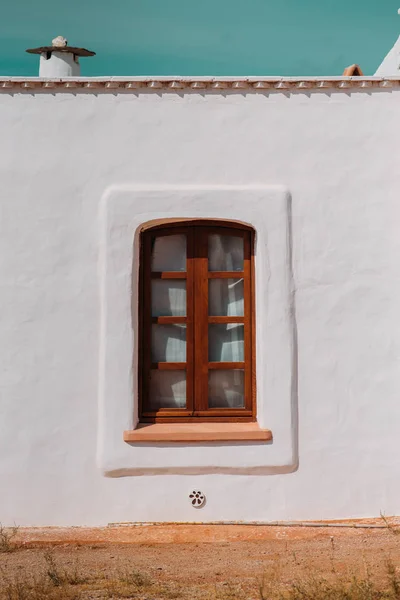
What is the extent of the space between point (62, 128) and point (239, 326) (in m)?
2.42

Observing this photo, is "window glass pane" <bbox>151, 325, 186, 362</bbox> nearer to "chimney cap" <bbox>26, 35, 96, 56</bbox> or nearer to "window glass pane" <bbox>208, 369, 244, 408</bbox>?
"window glass pane" <bbox>208, 369, 244, 408</bbox>

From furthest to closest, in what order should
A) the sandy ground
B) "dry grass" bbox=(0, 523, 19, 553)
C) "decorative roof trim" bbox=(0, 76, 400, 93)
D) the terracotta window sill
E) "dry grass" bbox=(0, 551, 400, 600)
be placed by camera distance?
"decorative roof trim" bbox=(0, 76, 400, 93), the terracotta window sill, "dry grass" bbox=(0, 523, 19, 553), the sandy ground, "dry grass" bbox=(0, 551, 400, 600)

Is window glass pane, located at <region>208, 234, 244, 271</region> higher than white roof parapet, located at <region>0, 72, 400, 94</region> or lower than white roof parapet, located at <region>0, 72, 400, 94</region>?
lower

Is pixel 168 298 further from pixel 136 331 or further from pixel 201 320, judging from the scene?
pixel 136 331

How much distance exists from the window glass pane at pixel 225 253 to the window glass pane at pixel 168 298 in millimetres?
356

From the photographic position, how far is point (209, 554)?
5492 millimetres

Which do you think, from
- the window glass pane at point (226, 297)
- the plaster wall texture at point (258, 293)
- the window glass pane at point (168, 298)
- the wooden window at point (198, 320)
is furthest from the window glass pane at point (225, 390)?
the window glass pane at point (168, 298)

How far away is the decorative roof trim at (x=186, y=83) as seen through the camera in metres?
6.36

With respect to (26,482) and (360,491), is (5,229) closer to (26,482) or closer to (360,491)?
(26,482)

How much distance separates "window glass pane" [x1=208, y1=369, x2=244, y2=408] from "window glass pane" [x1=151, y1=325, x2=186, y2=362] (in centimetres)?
34

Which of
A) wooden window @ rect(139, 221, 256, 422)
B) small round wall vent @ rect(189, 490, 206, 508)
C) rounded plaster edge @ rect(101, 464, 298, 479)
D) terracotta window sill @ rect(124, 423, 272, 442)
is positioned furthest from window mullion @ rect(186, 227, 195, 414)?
small round wall vent @ rect(189, 490, 206, 508)

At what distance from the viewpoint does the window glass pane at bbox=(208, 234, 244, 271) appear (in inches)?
258

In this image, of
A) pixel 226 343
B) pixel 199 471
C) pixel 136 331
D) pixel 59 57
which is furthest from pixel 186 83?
pixel 199 471

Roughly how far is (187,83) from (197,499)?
3.70 metres
